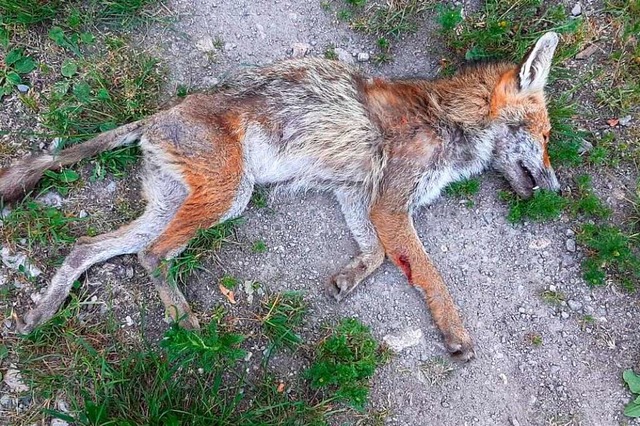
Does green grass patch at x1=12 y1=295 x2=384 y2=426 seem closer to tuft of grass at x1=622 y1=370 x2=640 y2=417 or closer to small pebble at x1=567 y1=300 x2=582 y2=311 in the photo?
small pebble at x1=567 y1=300 x2=582 y2=311

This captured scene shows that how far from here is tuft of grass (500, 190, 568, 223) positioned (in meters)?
5.02

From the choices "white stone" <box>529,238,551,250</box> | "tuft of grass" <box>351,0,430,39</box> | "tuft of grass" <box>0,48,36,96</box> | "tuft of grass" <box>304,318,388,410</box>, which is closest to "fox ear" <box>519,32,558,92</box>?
"tuft of grass" <box>351,0,430,39</box>

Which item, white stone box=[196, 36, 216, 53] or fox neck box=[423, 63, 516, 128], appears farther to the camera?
white stone box=[196, 36, 216, 53]

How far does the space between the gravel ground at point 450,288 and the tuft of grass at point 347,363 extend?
19 centimetres

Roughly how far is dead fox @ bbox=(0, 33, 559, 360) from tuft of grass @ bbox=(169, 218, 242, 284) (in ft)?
0.49

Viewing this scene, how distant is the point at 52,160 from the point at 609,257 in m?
4.84

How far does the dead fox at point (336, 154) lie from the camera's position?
181 inches

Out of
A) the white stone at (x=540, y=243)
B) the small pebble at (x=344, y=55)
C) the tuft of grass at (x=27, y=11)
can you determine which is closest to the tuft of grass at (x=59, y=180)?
the tuft of grass at (x=27, y=11)

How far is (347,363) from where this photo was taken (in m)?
4.55

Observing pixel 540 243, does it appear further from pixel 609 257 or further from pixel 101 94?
pixel 101 94

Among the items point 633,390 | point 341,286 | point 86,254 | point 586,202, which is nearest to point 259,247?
point 341,286

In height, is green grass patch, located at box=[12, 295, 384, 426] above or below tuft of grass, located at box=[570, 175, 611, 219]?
below

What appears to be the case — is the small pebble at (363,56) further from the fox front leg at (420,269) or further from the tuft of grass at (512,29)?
the fox front leg at (420,269)

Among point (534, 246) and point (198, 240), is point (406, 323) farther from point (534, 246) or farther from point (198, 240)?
point (198, 240)
